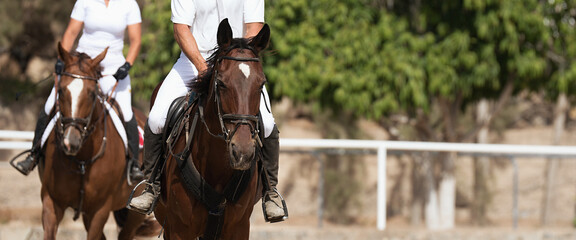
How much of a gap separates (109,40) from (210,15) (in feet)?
9.14

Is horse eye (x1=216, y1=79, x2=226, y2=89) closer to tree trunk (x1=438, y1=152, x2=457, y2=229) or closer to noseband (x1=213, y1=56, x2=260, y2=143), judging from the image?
noseband (x1=213, y1=56, x2=260, y2=143)

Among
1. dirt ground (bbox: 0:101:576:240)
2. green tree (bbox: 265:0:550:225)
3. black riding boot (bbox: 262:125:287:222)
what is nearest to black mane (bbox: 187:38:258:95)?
black riding boot (bbox: 262:125:287:222)

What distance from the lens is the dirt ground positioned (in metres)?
11.6

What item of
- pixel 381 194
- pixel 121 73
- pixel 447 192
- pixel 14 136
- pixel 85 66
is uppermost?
pixel 85 66

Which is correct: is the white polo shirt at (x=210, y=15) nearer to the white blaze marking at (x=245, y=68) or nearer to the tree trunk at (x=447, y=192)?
the white blaze marking at (x=245, y=68)

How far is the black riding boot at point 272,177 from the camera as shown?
539 centimetres

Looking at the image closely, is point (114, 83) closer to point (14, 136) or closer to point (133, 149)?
point (133, 149)

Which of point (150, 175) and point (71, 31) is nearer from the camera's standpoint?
point (150, 175)

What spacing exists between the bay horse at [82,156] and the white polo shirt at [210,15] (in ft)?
6.68

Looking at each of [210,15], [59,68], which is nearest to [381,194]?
[59,68]

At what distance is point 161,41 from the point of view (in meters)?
16.0

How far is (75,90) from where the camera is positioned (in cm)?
716

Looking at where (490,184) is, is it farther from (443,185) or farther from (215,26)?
(215,26)

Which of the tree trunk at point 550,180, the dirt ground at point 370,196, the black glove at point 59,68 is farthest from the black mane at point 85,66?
the tree trunk at point 550,180
